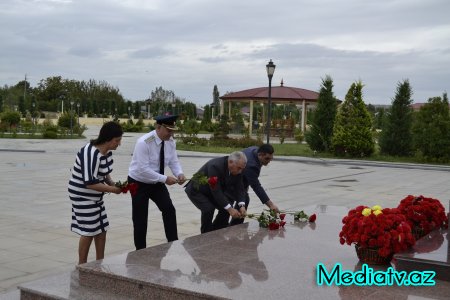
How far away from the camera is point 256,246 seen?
5.12 metres

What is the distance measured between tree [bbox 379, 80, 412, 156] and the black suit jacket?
18.8m

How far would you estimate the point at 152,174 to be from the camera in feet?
16.9

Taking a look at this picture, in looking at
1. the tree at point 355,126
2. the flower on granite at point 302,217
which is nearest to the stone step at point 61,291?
the flower on granite at point 302,217

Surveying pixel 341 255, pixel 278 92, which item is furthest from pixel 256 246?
pixel 278 92

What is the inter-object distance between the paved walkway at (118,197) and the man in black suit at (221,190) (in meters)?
1.01

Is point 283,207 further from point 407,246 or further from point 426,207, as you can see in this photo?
point 407,246

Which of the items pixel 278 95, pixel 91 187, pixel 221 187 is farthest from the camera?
pixel 278 95

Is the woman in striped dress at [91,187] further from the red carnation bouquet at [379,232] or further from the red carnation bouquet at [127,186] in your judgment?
the red carnation bouquet at [379,232]

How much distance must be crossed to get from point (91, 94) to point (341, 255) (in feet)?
256

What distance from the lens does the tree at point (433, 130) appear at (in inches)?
837

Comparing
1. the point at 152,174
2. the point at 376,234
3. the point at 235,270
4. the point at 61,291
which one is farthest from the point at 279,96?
the point at 61,291

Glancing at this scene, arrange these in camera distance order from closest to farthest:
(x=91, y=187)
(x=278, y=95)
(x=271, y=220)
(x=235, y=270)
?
(x=235, y=270) < (x=91, y=187) < (x=271, y=220) < (x=278, y=95)

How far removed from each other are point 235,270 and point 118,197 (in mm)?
6148

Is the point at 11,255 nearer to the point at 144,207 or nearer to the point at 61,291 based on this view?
the point at 144,207
